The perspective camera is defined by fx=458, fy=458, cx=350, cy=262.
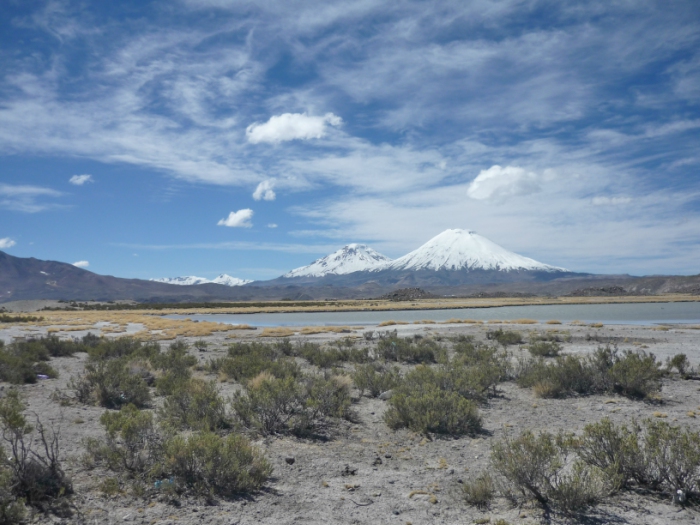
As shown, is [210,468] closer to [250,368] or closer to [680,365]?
[250,368]

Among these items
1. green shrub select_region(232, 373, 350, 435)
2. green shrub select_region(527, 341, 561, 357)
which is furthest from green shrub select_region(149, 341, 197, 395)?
green shrub select_region(527, 341, 561, 357)

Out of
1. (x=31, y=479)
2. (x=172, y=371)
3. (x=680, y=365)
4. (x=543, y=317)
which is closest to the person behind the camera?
(x=31, y=479)

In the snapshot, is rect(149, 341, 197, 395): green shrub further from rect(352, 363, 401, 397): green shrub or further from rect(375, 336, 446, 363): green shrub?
rect(375, 336, 446, 363): green shrub

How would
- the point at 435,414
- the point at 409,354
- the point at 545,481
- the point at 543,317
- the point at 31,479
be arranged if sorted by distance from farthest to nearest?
the point at 543,317, the point at 409,354, the point at 435,414, the point at 545,481, the point at 31,479

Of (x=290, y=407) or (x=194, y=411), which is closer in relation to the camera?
(x=194, y=411)

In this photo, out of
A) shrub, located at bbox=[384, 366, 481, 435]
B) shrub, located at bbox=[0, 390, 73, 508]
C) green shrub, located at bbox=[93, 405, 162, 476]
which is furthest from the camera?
shrub, located at bbox=[384, 366, 481, 435]

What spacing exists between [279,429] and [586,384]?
25.7ft

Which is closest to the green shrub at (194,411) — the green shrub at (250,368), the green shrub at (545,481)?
the green shrub at (250,368)

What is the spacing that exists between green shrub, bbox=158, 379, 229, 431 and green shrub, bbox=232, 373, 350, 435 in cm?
38

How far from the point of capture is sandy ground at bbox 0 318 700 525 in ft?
17.5

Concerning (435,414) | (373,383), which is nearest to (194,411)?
(435,414)

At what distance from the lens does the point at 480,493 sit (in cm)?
560

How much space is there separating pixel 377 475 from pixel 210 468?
241 cm

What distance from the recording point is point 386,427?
29.9ft
